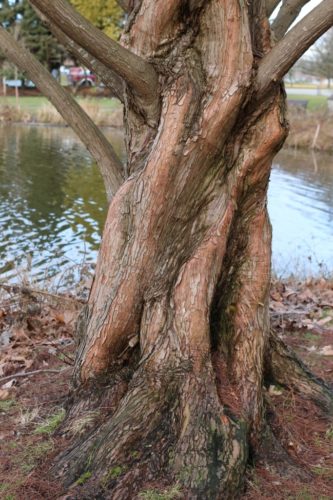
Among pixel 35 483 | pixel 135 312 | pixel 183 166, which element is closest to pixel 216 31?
pixel 183 166

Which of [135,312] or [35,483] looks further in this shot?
[135,312]

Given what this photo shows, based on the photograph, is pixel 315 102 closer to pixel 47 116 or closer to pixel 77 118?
pixel 47 116

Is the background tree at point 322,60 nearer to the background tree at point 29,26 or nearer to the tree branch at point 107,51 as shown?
the background tree at point 29,26

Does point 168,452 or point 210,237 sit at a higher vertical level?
point 210,237

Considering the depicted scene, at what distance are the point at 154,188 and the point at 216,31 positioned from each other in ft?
3.13

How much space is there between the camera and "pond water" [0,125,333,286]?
12.3m

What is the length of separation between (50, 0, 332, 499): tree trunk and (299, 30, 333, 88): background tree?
3917 cm

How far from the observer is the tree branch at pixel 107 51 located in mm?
3180

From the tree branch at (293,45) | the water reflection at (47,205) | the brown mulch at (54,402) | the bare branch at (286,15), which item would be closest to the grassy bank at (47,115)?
the water reflection at (47,205)

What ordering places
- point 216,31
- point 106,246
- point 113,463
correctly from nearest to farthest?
point 113,463 < point 216,31 < point 106,246

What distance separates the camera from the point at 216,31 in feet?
11.9

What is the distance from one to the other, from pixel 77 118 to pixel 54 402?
6.41 ft

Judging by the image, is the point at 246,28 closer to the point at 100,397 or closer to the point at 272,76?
the point at 272,76

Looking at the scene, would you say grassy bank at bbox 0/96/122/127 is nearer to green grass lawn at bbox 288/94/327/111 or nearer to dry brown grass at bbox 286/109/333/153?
dry brown grass at bbox 286/109/333/153
